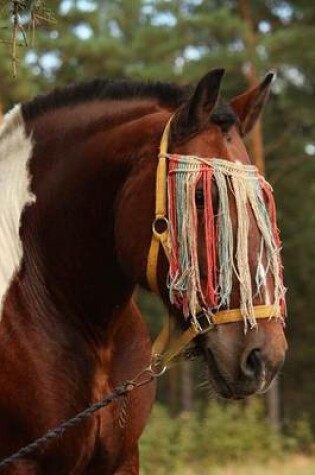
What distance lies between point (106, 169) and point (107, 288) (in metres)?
0.46

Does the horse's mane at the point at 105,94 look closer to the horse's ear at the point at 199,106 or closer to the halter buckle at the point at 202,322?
the horse's ear at the point at 199,106

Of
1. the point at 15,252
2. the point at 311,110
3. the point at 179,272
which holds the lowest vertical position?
the point at 179,272

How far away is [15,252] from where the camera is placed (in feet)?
11.3

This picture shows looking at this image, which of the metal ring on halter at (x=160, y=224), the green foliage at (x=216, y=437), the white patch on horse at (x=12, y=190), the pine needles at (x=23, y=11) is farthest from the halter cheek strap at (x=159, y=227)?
the green foliage at (x=216, y=437)

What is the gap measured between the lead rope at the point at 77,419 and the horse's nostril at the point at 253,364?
477 mm

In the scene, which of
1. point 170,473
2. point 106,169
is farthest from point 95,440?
point 170,473

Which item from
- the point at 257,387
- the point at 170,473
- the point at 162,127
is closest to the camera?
the point at 257,387

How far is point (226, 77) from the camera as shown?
18.0 meters

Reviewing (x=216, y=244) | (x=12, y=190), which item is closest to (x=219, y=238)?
(x=216, y=244)

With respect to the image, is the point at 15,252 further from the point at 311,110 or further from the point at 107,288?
the point at 311,110

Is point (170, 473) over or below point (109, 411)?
A: below

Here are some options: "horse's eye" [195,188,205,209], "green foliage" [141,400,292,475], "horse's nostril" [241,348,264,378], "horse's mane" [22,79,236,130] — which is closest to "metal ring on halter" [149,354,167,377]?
"horse's nostril" [241,348,264,378]

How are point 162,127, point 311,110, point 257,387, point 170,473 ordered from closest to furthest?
point 257,387 < point 162,127 < point 170,473 < point 311,110

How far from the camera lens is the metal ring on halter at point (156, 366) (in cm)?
329
